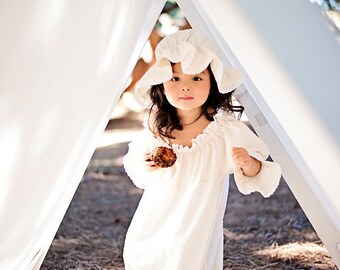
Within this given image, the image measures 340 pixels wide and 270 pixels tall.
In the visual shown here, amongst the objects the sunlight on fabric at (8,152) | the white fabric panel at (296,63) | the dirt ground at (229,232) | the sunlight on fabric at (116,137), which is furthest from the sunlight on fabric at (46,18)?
the sunlight on fabric at (116,137)

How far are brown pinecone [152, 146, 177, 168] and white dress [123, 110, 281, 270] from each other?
0.05 feet

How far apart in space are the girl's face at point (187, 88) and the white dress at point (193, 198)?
0.20 ft

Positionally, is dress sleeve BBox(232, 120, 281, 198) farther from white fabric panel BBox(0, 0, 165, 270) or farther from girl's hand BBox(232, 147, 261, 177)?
white fabric panel BBox(0, 0, 165, 270)

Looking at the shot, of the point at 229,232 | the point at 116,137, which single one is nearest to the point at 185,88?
the point at 229,232

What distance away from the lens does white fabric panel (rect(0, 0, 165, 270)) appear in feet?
4.00

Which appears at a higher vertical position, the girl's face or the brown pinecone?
the girl's face

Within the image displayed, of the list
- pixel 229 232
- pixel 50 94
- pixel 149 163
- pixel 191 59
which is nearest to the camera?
pixel 50 94

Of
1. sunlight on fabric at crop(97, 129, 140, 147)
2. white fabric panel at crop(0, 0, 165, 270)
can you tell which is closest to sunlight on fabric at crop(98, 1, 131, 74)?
white fabric panel at crop(0, 0, 165, 270)

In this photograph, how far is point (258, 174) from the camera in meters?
1.59

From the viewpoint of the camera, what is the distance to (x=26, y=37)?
1.20 m

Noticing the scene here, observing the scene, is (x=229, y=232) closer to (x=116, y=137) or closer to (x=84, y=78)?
(x=84, y=78)

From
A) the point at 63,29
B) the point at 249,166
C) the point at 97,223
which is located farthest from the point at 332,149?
the point at 97,223

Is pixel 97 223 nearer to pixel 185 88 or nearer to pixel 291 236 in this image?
pixel 291 236

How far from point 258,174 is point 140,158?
0.92 ft
